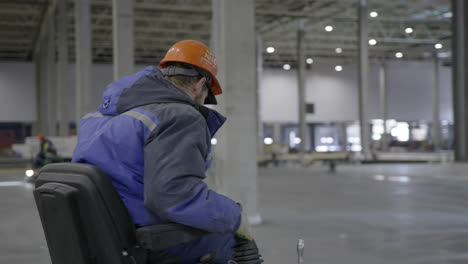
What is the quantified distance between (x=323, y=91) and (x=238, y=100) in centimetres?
3871

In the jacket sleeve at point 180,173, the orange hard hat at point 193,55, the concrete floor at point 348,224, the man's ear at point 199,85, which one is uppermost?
the orange hard hat at point 193,55

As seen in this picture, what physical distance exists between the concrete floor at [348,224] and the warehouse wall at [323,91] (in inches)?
1072

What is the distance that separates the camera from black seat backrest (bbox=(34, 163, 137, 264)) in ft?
6.37

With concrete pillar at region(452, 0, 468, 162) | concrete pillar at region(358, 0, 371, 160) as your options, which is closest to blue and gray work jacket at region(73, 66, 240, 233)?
concrete pillar at region(452, 0, 468, 162)

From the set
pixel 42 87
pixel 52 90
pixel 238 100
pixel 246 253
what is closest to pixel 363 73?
pixel 52 90

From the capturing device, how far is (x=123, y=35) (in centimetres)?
1579

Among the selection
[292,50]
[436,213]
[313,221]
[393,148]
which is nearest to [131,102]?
[313,221]

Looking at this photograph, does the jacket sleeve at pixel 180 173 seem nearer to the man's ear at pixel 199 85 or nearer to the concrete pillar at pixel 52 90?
the man's ear at pixel 199 85

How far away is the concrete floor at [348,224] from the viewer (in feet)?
20.4

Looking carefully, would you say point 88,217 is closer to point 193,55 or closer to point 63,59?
point 193,55

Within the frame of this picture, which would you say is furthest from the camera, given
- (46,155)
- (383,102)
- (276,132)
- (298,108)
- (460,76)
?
(383,102)

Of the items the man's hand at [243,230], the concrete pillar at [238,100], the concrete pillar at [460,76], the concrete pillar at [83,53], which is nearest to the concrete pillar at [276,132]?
the concrete pillar at [83,53]

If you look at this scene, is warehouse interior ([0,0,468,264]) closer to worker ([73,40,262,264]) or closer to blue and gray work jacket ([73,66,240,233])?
worker ([73,40,262,264])

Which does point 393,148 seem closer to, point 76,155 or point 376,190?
point 376,190
